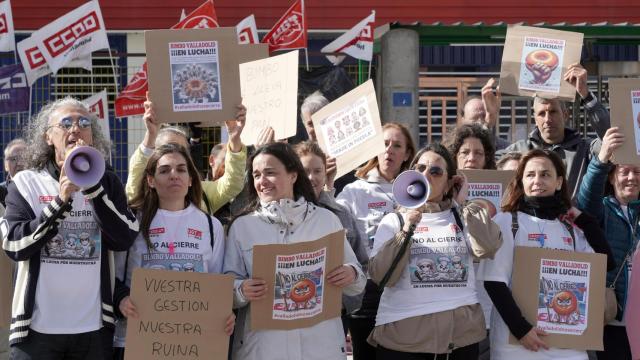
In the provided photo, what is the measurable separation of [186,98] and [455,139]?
1.81m

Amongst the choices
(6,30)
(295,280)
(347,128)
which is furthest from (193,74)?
(6,30)

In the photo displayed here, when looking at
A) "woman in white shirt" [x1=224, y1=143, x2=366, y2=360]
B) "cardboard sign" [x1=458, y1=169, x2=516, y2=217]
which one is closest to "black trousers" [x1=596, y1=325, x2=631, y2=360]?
"cardboard sign" [x1=458, y1=169, x2=516, y2=217]

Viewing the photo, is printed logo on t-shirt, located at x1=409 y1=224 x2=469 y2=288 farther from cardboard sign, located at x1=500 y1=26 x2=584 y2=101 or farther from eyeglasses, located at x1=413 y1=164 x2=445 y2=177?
cardboard sign, located at x1=500 y1=26 x2=584 y2=101

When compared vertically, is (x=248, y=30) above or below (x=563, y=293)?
above

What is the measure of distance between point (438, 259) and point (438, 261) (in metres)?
0.01

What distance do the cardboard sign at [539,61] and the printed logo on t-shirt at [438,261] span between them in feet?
5.57

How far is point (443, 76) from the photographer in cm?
1447

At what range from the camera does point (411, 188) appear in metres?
5.06

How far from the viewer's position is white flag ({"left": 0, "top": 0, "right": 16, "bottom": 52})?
36.8 feet

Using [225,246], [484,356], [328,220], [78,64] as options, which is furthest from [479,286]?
[78,64]

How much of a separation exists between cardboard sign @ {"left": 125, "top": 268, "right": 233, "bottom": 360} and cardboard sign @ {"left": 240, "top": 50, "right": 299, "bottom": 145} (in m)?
1.81

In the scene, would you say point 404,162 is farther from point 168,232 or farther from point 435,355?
point 168,232

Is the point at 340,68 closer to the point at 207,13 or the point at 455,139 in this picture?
the point at 207,13

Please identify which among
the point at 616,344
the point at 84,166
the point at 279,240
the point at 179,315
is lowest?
the point at 616,344
